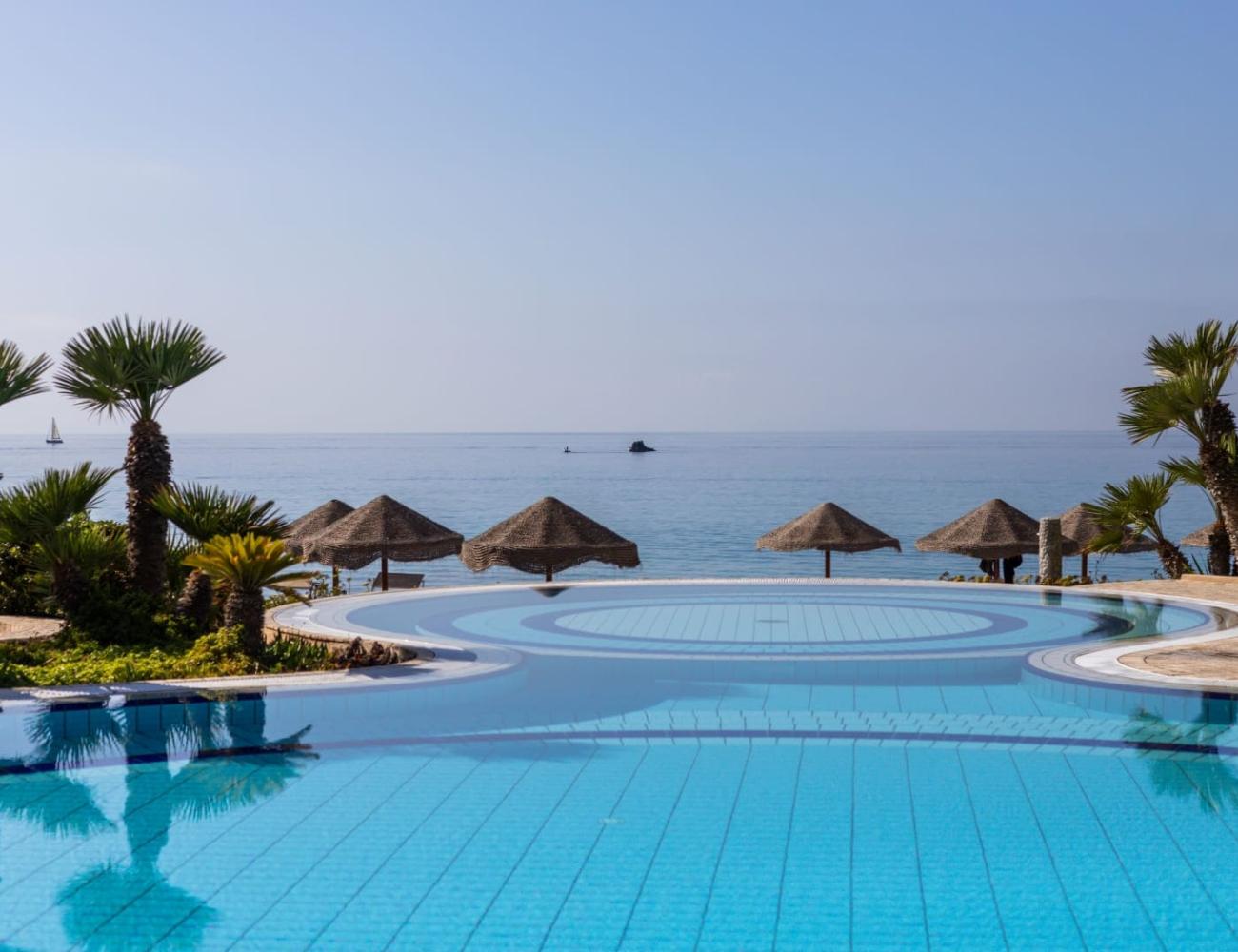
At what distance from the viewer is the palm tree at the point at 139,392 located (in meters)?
14.1

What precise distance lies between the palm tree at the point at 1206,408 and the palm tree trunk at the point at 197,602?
14.5 m

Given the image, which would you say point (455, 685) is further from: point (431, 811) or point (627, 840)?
point (627, 840)

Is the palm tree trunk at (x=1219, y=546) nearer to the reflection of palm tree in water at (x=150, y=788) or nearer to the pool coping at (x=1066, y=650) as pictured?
the pool coping at (x=1066, y=650)

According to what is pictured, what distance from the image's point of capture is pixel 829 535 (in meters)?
23.3

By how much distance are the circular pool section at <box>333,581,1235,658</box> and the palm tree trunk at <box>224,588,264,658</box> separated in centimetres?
198

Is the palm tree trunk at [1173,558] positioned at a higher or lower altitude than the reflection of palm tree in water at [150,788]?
higher

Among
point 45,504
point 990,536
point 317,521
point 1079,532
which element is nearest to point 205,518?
point 45,504

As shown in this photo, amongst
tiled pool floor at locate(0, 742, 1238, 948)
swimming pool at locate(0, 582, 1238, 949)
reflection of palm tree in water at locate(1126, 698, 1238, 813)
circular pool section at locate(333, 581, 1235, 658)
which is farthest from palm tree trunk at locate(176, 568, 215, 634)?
reflection of palm tree in water at locate(1126, 698, 1238, 813)

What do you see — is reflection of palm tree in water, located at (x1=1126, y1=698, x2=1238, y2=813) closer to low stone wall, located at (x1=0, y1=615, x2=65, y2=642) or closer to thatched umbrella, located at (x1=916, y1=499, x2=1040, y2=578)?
low stone wall, located at (x1=0, y1=615, x2=65, y2=642)

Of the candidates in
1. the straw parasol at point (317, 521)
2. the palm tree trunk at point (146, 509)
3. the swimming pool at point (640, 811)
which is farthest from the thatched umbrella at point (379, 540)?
the swimming pool at point (640, 811)

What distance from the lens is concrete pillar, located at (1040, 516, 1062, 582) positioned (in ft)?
72.2

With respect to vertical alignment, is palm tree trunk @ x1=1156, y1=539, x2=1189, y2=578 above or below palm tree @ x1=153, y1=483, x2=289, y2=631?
below

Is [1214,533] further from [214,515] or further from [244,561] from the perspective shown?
[244,561]

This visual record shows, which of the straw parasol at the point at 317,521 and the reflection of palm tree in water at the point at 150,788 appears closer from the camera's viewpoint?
the reflection of palm tree in water at the point at 150,788
